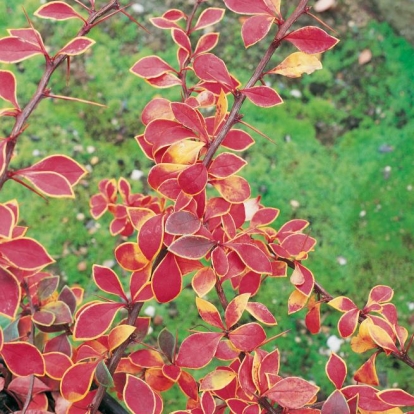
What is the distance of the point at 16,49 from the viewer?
0.93 meters

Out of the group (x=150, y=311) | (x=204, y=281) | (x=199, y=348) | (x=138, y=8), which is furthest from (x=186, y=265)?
(x=138, y=8)

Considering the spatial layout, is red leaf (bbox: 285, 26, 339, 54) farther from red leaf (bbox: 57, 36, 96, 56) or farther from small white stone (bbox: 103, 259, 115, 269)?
small white stone (bbox: 103, 259, 115, 269)

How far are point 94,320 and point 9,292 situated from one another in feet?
0.59

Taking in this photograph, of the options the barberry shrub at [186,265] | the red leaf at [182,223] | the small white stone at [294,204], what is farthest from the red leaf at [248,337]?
the small white stone at [294,204]

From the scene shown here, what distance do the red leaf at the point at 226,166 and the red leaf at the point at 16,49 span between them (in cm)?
37

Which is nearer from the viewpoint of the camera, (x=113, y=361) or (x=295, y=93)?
(x=113, y=361)

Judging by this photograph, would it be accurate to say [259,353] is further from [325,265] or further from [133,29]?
[133,29]

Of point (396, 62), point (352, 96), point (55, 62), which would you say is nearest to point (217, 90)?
point (55, 62)

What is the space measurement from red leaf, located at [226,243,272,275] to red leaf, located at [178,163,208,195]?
5.2 inches

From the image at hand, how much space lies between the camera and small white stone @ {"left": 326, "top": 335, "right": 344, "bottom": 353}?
2072mm

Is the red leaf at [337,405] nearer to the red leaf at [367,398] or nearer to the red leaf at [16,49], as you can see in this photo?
the red leaf at [367,398]

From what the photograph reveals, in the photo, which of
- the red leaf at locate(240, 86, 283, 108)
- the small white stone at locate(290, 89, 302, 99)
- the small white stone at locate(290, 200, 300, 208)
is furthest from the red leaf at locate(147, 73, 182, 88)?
the small white stone at locate(290, 89, 302, 99)

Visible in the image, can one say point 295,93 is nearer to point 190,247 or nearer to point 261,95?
point 261,95

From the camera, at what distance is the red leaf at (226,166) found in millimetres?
979
